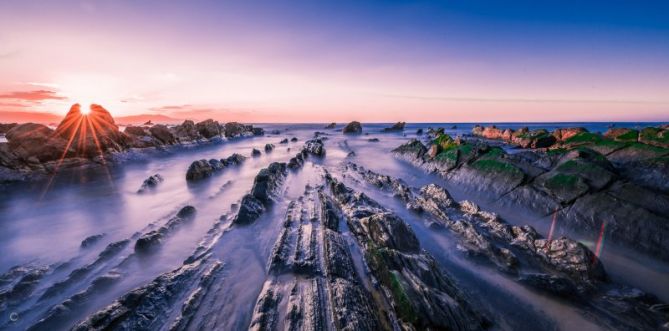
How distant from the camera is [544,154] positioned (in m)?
13.0

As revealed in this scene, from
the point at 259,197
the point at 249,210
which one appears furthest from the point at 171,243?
the point at 259,197

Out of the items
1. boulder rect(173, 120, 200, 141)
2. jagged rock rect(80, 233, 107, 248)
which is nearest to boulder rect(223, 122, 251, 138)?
boulder rect(173, 120, 200, 141)

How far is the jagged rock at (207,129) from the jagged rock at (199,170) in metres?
33.6

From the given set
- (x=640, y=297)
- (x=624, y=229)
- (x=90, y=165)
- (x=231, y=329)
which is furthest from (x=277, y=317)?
(x=90, y=165)

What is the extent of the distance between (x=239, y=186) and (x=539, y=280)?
14013mm

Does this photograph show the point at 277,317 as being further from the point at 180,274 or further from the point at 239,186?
the point at 239,186

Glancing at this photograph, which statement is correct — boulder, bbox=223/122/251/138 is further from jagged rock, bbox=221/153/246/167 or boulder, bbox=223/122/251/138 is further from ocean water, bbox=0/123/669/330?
ocean water, bbox=0/123/669/330

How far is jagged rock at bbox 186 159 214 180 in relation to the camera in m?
16.7

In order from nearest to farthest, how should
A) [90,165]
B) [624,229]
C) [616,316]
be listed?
1. [616,316]
2. [624,229]
3. [90,165]

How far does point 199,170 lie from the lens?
1705 centimetres

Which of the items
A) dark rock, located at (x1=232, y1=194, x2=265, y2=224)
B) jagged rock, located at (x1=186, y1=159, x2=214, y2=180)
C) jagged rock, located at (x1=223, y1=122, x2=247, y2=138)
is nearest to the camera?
dark rock, located at (x1=232, y1=194, x2=265, y2=224)

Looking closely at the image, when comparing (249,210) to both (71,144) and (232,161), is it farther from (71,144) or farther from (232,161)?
(71,144)

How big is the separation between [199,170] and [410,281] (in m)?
16.1

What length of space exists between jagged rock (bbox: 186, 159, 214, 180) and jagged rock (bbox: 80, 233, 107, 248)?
8464 mm
